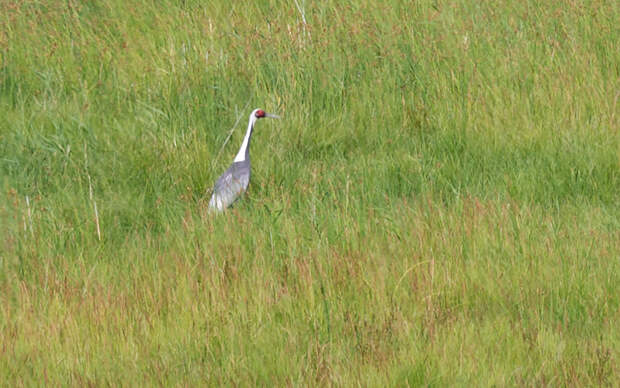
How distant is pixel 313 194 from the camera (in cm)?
503

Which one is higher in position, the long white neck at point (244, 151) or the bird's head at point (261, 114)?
the bird's head at point (261, 114)

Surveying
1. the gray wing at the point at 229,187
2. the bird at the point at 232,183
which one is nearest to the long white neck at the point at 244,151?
the bird at the point at 232,183

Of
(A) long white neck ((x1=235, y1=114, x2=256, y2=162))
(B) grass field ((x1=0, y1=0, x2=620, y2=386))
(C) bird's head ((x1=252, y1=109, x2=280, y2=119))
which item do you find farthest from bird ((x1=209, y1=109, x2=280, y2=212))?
(C) bird's head ((x1=252, y1=109, x2=280, y2=119))

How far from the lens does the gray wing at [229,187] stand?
5312mm

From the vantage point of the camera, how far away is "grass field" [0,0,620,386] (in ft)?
12.2

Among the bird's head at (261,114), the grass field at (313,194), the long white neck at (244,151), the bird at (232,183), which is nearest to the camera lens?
the grass field at (313,194)

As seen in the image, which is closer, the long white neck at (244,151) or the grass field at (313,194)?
the grass field at (313,194)

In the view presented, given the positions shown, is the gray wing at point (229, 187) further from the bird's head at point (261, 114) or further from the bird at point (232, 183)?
the bird's head at point (261, 114)

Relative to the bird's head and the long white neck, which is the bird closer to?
the long white neck

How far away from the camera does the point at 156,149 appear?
5.89 metres

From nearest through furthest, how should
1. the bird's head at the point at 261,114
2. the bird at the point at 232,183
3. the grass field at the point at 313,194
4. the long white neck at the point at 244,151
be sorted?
the grass field at the point at 313,194 < the bird at the point at 232,183 < the long white neck at the point at 244,151 < the bird's head at the point at 261,114

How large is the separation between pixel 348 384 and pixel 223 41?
4343mm

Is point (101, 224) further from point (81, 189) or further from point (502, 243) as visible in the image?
point (502, 243)

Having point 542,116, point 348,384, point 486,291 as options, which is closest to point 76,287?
point 348,384
